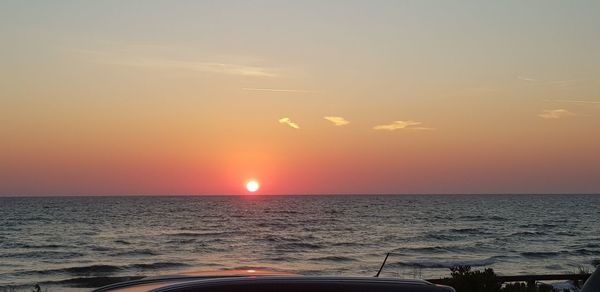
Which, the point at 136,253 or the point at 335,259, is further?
the point at 136,253

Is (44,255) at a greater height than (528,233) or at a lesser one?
lesser

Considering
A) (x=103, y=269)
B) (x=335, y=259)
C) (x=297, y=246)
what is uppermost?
(x=297, y=246)

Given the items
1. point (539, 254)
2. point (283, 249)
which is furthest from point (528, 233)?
point (283, 249)

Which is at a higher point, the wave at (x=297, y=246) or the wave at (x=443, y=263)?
the wave at (x=297, y=246)

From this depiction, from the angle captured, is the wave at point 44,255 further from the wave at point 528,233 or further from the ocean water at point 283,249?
the wave at point 528,233

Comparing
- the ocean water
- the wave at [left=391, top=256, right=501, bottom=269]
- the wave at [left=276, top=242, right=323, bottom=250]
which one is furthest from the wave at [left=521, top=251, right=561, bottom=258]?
the wave at [left=276, top=242, right=323, bottom=250]

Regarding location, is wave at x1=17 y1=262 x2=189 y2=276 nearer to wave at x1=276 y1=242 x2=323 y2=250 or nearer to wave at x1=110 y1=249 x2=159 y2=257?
wave at x1=110 y1=249 x2=159 y2=257

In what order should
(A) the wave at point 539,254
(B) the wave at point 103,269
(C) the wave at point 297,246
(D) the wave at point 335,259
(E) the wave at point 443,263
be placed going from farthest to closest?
(C) the wave at point 297,246 < (A) the wave at point 539,254 < (D) the wave at point 335,259 < (E) the wave at point 443,263 < (B) the wave at point 103,269

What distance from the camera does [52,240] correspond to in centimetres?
5738

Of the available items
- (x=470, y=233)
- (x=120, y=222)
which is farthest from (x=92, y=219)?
(x=470, y=233)

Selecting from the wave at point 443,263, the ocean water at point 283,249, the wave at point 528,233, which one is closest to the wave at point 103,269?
the ocean water at point 283,249

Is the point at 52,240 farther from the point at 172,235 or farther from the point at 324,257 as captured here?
the point at 324,257

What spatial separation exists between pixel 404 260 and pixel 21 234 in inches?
1476

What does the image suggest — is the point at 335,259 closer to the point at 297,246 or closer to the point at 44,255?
the point at 297,246
